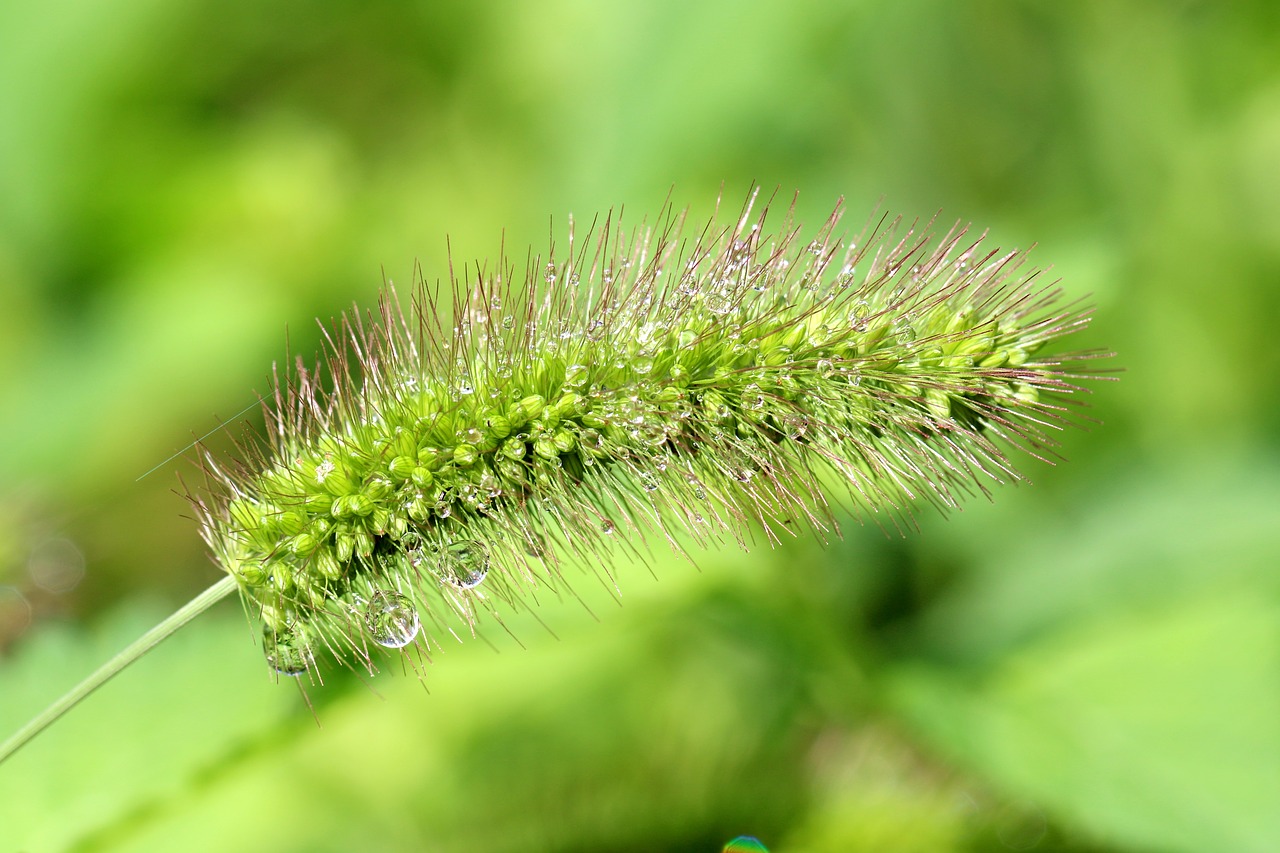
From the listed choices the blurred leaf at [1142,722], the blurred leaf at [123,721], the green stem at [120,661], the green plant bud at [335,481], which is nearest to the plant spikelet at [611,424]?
the green plant bud at [335,481]

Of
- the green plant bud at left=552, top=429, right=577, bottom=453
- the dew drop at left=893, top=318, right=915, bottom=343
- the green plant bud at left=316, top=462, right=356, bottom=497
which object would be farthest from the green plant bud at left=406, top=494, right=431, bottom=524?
the dew drop at left=893, top=318, right=915, bottom=343

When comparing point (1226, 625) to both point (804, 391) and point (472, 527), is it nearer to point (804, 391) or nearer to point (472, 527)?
point (804, 391)

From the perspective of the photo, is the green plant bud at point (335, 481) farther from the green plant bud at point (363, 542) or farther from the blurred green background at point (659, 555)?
the blurred green background at point (659, 555)

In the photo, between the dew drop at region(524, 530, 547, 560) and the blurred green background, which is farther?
the blurred green background

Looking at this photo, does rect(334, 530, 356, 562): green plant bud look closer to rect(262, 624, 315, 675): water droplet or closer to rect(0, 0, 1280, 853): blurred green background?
rect(262, 624, 315, 675): water droplet

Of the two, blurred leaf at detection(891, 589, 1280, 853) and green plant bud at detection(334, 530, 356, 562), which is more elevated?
green plant bud at detection(334, 530, 356, 562)

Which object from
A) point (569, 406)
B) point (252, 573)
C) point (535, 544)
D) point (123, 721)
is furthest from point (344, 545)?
point (123, 721)

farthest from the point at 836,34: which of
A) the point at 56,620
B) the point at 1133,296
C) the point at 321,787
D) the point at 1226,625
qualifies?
the point at 56,620
